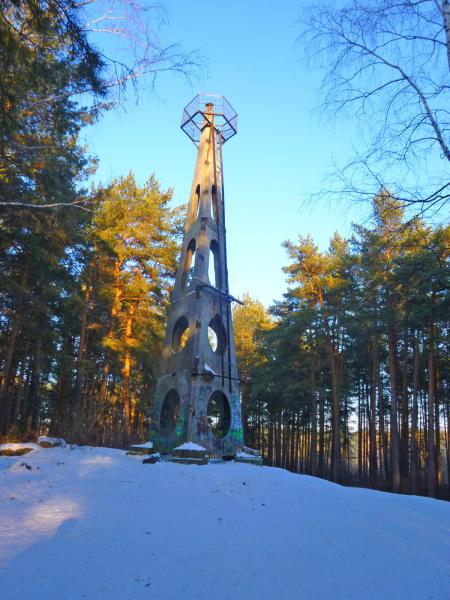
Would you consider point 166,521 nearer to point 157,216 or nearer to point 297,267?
point 157,216

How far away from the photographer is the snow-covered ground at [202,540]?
3.51 metres

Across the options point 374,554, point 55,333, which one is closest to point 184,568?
point 374,554

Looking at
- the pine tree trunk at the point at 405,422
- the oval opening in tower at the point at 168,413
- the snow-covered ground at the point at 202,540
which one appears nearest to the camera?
the snow-covered ground at the point at 202,540

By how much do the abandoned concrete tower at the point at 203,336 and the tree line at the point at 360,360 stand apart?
20.1 feet

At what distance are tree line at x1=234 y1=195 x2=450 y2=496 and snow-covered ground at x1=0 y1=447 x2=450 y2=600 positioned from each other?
9969 mm

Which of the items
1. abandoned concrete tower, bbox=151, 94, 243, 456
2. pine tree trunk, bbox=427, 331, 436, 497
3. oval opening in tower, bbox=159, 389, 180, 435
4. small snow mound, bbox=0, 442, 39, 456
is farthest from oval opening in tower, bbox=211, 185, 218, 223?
→ small snow mound, bbox=0, 442, 39, 456

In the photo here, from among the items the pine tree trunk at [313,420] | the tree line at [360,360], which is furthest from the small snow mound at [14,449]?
the pine tree trunk at [313,420]

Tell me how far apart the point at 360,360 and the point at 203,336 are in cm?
1450

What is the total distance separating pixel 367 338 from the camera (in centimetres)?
2064

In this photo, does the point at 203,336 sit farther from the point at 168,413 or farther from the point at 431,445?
the point at 431,445

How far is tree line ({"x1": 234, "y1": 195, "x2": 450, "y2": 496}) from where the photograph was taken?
17219mm

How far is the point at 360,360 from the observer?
24.6 meters

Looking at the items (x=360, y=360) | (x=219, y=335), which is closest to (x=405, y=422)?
(x=360, y=360)

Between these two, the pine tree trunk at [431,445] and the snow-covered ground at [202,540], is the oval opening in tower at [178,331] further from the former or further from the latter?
the pine tree trunk at [431,445]
